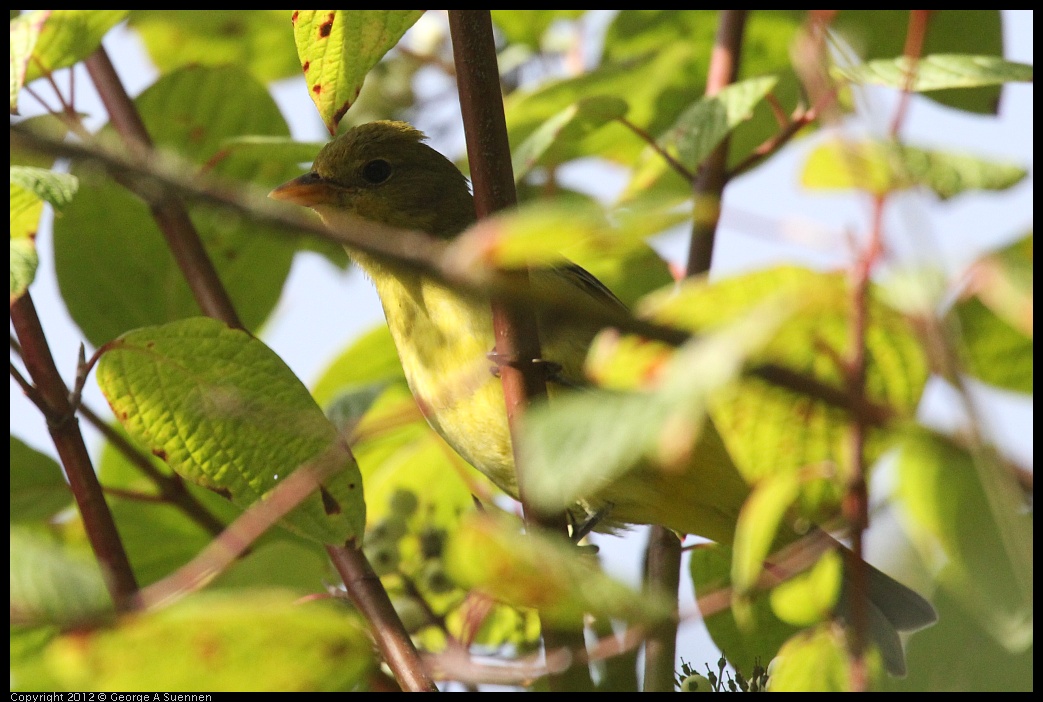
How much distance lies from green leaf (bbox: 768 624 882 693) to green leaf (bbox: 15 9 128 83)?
208 centimetres

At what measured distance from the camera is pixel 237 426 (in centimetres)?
204

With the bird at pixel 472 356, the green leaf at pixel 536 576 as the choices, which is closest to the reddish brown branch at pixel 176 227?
the bird at pixel 472 356

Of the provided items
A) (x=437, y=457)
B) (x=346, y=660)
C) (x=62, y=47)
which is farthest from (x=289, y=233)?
(x=437, y=457)

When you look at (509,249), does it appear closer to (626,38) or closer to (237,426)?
(237,426)

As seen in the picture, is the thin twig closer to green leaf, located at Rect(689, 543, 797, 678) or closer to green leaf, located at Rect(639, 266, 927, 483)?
green leaf, located at Rect(689, 543, 797, 678)

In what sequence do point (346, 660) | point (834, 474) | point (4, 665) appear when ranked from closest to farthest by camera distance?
point (346, 660) < point (834, 474) < point (4, 665)

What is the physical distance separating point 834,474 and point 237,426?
107 cm

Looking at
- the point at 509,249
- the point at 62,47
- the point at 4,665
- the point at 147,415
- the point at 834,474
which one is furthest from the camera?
the point at 62,47

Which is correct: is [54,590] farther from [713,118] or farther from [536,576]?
[713,118]

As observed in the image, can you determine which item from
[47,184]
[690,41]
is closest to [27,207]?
[47,184]

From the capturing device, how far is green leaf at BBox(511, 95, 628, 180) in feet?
8.84

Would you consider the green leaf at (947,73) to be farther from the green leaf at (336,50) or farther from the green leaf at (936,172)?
the green leaf at (336,50)

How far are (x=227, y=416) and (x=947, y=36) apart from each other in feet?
7.74

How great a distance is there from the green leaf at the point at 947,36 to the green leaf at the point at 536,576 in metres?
2.10
